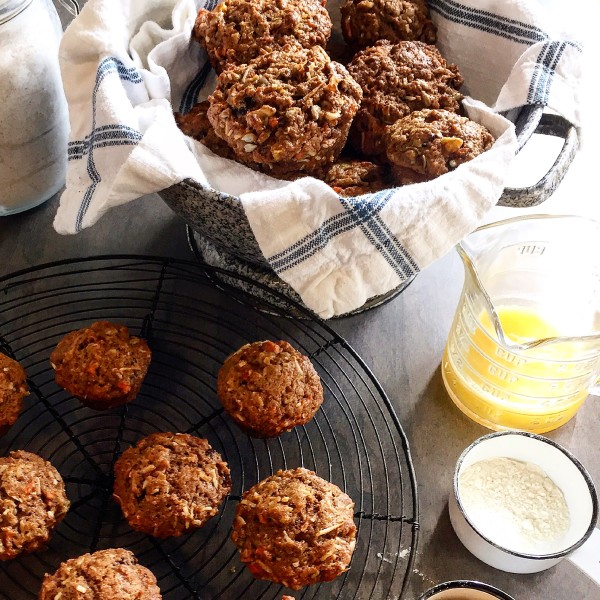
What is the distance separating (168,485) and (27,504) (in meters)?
0.18

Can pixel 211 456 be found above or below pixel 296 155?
below

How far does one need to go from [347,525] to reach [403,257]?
365 millimetres

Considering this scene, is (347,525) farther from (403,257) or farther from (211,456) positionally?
(403,257)

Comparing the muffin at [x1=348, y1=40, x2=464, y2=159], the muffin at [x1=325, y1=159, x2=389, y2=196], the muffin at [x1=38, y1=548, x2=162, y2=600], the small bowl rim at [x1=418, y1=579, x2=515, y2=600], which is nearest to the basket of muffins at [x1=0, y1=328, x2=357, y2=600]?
the muffin at [x1=38, y1=548, x2=162, y2=600]

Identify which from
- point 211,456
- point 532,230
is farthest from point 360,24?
point 211,456

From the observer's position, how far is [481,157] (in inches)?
40.3

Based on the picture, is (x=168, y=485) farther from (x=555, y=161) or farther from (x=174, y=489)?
(x=555, y=161)

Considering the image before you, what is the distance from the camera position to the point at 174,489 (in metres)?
1.02

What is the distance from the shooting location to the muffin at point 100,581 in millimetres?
918

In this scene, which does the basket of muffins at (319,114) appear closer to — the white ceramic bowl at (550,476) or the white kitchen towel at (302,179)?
the white kitchen towel at (302,179)

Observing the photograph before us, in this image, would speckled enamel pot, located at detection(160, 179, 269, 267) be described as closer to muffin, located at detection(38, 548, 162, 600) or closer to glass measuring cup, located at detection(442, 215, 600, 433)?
glass measuring cup, located at detection(442, 215, 600, 433)

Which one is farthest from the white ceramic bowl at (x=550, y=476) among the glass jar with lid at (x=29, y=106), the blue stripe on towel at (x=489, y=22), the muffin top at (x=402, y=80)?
the glass jar with lid at (x=29, y=106)

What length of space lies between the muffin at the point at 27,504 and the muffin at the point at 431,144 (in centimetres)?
65

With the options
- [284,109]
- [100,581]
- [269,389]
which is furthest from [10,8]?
[100,581]
